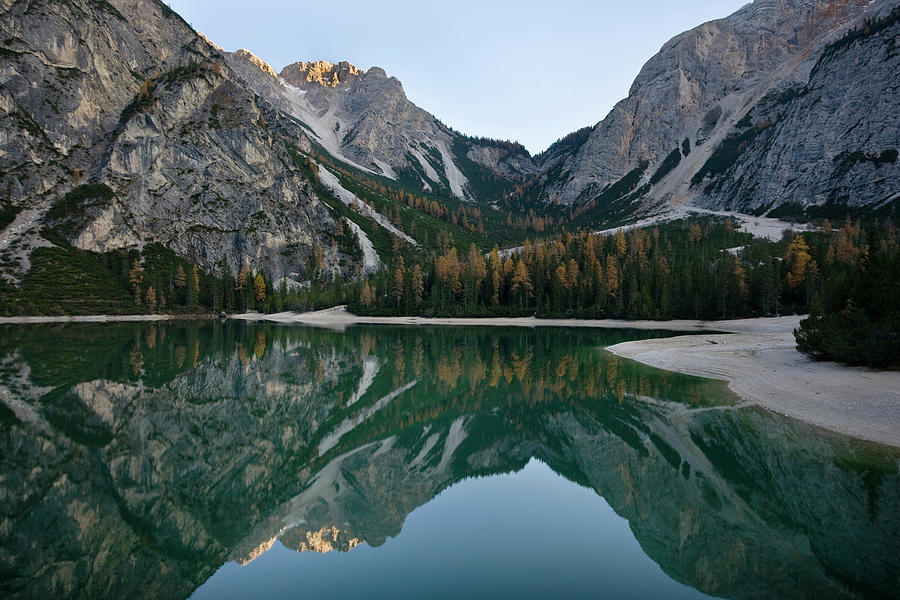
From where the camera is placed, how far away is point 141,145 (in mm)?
129875

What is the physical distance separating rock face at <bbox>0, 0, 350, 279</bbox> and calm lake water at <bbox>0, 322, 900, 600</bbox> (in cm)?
11619

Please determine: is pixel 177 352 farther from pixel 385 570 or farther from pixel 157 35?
pixel 157 35

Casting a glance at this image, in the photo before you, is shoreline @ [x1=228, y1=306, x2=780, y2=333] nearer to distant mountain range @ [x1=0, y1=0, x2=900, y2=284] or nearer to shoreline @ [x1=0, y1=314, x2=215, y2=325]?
shoreline @ [x1=0, y1=314, x2=215, y2=325]

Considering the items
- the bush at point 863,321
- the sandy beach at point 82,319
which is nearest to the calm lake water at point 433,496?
the bush at point 863,321

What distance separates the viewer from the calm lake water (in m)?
9.34

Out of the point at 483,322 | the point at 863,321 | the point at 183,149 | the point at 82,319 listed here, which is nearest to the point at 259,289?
the point at 82,319

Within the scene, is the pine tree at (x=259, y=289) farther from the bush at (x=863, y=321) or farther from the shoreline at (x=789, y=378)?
the bush at (x=863, y=321)

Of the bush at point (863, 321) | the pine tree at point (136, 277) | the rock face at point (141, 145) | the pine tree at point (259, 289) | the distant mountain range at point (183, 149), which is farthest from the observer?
the pine tree at point (259, 289)

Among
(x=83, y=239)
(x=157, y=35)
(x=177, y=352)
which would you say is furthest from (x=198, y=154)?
(x=177, y=352)

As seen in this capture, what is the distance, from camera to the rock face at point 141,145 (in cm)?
11744

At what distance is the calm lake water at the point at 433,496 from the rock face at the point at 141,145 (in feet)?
381

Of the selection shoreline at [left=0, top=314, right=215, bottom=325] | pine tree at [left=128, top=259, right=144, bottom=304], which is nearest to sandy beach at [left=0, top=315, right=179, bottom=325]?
shoreline at [left=0, top=314, right=215, bottom=325]

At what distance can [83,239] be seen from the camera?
112312mm

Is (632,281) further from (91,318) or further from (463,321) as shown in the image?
(91,318)
